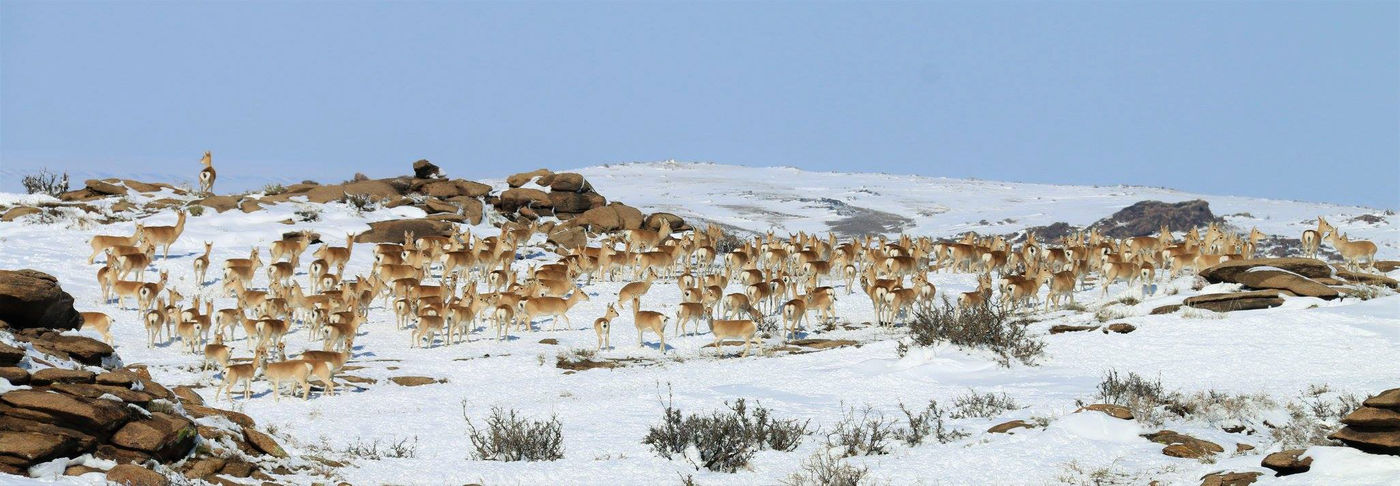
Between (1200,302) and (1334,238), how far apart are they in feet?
38.1

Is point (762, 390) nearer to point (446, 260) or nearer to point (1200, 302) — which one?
point (1200, 302)

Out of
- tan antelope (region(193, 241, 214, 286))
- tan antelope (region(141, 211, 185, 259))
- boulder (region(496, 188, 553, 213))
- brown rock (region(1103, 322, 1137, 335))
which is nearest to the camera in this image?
brown rock (region(1103, 322, 1137, 335))

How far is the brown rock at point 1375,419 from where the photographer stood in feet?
28.1

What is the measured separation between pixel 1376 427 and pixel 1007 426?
3.60m

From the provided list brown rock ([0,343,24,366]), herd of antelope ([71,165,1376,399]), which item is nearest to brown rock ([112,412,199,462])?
brown rock ([0,343,24,366])

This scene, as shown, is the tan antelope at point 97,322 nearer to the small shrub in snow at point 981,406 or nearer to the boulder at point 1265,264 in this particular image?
the small shrub in snow at point 981,406

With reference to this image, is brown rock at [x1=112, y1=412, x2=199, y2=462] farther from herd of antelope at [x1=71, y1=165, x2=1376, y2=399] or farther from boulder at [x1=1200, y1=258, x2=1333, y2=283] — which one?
boulder at [x1=1200, y1=258, x2=1333, y2=283]

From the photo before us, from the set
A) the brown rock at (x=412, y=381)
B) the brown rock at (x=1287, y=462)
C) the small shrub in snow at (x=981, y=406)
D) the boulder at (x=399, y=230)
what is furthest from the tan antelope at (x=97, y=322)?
the brown rock at (x=1287, y=462)

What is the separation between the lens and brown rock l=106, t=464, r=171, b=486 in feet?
25.4

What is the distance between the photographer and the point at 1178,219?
4984cm

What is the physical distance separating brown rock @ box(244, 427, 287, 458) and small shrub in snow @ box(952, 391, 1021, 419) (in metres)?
6.96

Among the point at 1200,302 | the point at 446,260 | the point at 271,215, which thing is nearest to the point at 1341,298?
the point at 1200,302

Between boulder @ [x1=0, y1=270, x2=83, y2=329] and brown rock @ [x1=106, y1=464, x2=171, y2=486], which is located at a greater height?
boulder @ [x1=0, y1=270, x2=83, y2=329]

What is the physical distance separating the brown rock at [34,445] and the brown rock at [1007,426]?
835 centimetres
